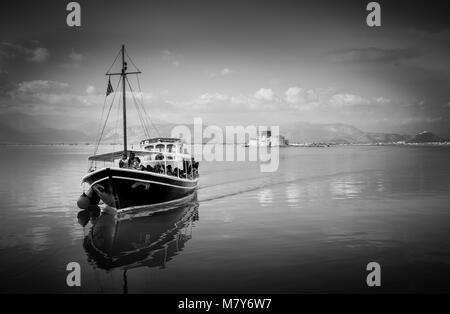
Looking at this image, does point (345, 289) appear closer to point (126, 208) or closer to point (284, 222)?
point (284, 222)

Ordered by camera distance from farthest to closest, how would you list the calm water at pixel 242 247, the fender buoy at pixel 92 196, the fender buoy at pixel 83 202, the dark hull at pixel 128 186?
the fender buoy at pixel 92 196, the fender buoy at pixel 83 202, the dark hull at pixel 128 186, the calm water at pixel 242 247

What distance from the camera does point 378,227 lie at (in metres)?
18.9

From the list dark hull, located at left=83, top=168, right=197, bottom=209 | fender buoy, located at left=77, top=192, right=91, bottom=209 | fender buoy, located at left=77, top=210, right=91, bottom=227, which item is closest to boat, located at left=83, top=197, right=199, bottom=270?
fender buoy, located at left=77, top=210, right=91, bottom=227

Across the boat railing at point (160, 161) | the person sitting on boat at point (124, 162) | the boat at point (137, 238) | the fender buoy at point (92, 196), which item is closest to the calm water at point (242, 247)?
the boat at point (137, 238)

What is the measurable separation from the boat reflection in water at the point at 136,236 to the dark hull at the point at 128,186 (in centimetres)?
91

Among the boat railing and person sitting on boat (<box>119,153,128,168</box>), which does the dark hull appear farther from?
person sitting on boat (<box>119,153,128,168</box>)

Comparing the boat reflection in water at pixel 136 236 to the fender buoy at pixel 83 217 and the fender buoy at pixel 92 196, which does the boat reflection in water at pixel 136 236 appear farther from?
the fender buoy at pixel 92 196

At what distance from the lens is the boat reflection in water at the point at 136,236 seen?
1376 centimetres

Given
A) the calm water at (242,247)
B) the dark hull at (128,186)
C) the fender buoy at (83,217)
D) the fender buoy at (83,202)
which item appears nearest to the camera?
the calm water at (242,247)

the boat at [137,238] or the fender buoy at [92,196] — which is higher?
the fender buoy at [92,196]
